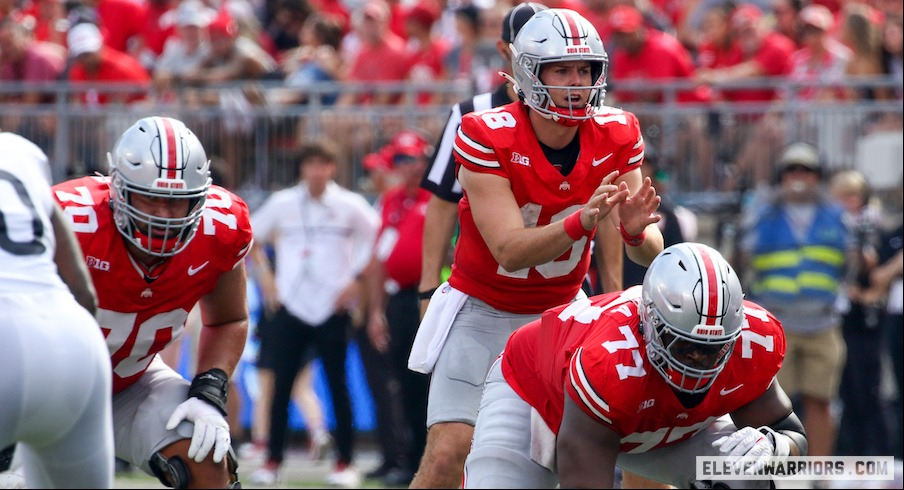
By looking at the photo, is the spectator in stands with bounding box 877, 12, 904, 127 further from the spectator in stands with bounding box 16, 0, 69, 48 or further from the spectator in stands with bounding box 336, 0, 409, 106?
the spectator in stands with bounding box 16, 0, 69, 48

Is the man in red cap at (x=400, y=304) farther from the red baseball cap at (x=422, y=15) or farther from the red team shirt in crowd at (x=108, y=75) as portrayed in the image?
the red team shirt in crowd at (x=108, y=75)

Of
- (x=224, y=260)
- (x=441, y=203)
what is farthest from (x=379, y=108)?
(x=224, y=260)

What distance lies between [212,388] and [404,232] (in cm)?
368

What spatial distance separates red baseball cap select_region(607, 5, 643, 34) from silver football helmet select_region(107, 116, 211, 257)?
567cm

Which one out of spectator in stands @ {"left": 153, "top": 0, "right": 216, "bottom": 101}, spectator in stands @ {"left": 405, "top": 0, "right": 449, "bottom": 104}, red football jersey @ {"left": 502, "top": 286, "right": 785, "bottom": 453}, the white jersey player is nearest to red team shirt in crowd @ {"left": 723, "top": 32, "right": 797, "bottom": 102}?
spectator in stands @ {"left": 405, "top": 0, "right": 449, "bottom": 104}

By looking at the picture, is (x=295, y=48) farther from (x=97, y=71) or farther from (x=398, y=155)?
(x=398, y=155)

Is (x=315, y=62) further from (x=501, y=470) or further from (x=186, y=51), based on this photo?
(x=501, y=470)

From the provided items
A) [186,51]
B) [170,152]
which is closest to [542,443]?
[170,152]

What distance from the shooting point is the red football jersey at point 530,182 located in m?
Answer: 5.05

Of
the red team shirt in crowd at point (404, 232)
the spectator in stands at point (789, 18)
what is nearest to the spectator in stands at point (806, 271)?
the red team shirt in crowd at point (404, 232)

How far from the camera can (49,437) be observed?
13.5 feet

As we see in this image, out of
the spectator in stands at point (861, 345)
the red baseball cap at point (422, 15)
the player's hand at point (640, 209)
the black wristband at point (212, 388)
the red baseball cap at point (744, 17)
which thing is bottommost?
the spectator in stands at point (861, 345)

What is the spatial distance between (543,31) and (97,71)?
6558 mm

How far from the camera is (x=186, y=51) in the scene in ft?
36.1
